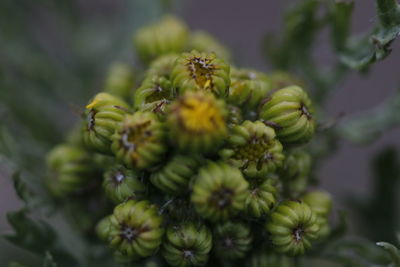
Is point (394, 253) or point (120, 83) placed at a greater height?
point (120, 83)

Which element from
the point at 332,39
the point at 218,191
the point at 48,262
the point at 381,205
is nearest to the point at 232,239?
the point at 218,191

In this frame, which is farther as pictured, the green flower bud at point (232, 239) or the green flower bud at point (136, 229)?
the green flower bud at point (232, 239)

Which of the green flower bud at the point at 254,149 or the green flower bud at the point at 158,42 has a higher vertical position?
the green flower bud at the point at 158,42

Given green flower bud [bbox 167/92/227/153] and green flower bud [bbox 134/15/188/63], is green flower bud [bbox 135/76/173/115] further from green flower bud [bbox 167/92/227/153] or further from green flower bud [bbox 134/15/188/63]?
green flower bud [bbox 134/15/188/63]

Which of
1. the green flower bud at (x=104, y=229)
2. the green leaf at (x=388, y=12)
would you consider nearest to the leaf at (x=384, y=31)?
the green leaf at (x=388, y=12)

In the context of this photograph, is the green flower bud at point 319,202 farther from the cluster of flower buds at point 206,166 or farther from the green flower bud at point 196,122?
the green flower bud at point 196,122

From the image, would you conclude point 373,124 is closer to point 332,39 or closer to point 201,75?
point 332,39

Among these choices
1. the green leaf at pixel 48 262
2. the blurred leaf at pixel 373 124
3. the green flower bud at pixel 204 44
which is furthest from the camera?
the blurred leaf at pixel 373 124
